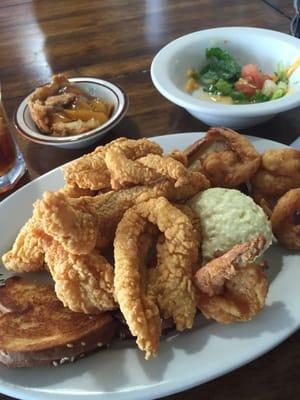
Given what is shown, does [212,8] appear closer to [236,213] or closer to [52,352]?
[236,213]

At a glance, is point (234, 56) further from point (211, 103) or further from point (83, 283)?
point (83, 283)

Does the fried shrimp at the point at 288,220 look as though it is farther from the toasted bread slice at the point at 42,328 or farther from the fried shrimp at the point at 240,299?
the toasted bread slice at the point at 42,328

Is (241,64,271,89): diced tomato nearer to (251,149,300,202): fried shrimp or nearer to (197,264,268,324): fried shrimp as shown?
(251,149,300,202): fried shrimp

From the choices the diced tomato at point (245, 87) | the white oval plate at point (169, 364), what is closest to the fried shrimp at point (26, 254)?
the white oval plate at point (169, 364)

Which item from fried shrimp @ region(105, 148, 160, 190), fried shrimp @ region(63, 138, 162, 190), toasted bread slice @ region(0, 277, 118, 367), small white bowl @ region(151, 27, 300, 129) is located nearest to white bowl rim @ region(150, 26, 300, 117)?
small white bowl @ region(151, 27, 300, 129)

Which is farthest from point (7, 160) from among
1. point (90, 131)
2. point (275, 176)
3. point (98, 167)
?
point (275, 176)
